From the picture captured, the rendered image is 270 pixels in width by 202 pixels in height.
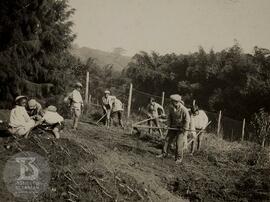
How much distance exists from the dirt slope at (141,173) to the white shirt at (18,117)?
0.44m

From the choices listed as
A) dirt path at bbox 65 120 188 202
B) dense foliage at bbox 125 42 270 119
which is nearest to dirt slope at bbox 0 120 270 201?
dirt path at bbox 65 120 188 202

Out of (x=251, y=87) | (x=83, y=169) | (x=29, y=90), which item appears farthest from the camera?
(x=251, y=87)

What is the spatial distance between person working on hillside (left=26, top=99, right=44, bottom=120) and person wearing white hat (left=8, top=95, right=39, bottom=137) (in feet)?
2.97

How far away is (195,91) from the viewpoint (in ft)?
99.7

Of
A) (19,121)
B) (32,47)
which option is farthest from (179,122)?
(32,47)

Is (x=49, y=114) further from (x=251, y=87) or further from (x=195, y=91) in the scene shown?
(x=195, y=91)

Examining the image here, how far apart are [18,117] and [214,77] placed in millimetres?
23602

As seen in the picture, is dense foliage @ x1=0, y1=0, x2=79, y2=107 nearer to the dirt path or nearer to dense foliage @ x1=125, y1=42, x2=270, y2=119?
the dirt path

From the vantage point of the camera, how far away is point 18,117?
8.41 meters

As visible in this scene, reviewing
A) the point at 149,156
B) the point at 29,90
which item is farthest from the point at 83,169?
the point at 29,90

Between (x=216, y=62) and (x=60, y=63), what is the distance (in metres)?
17.3
